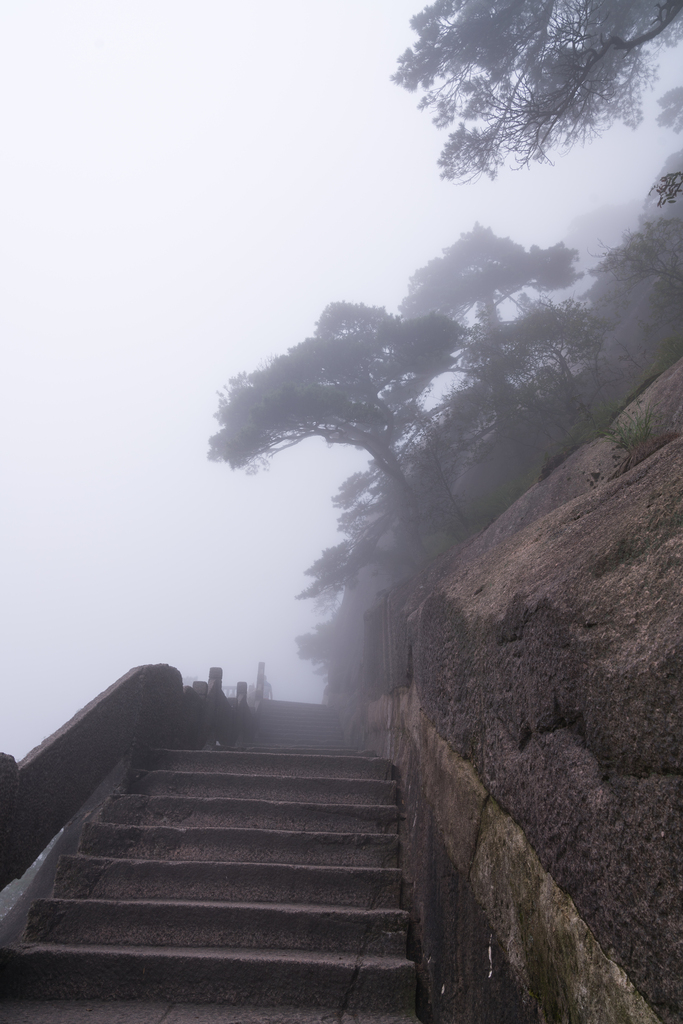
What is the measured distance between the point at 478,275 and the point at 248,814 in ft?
67.1

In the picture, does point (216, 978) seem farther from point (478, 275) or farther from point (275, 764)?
point (478, 275)

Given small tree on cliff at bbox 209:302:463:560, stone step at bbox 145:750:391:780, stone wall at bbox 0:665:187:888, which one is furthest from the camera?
small tree on cliff at bbox 209:302:463:560

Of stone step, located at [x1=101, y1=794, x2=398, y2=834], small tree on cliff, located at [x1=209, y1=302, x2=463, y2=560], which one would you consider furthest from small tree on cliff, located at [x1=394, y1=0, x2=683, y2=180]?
stone step, located at [x1=101, y1=794, x2=398, y2=834]

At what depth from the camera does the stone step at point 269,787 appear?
357 centimetres

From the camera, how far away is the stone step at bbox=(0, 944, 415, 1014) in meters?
2.16

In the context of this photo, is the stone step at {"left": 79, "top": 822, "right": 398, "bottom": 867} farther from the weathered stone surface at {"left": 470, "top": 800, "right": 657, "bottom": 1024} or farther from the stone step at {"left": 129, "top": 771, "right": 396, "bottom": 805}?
the weathered stone surface at {"left": 470, "top": 800, "right": 657, "bottom": 1024}

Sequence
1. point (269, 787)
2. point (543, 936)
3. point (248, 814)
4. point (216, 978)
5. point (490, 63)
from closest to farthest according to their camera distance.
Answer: point (543, 936) < point (216, 978) < point (248, 814) < point (269, 787) < point (490, 63)

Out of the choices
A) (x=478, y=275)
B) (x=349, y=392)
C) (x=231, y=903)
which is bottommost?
(x=231, y=903)

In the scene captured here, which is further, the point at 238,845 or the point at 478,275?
the point at 478,275

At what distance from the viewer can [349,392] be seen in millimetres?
13516

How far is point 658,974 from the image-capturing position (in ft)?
2.93

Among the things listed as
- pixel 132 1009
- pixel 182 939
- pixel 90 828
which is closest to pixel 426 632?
pixel 182 939

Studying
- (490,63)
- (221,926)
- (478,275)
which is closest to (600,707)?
(221,926)

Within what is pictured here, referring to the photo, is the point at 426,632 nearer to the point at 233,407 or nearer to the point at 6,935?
the point at 6,935
